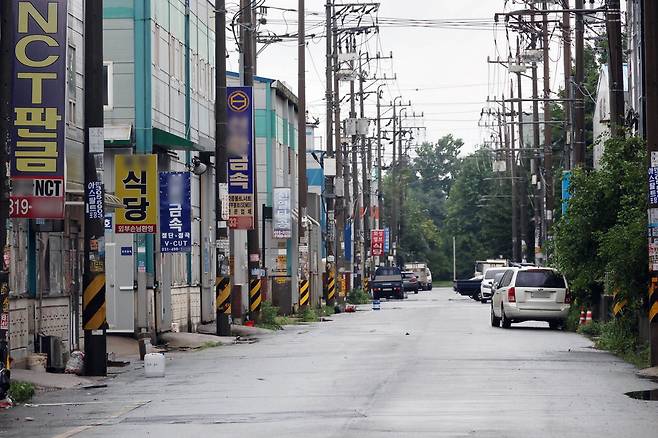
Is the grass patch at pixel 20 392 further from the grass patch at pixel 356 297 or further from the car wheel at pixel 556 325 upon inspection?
the grass patch at pixel 356 297

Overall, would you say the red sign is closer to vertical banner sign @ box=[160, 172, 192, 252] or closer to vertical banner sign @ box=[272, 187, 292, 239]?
vertical banner sign @ box=[272, 187, 292, 239]

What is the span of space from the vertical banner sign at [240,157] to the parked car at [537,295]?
7.48m

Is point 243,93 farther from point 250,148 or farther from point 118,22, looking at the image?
point 118,22

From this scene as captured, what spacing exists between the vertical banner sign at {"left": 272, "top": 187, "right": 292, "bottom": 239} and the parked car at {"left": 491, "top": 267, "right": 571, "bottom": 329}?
1679 centimetres

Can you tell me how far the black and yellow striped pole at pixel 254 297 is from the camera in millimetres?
44250

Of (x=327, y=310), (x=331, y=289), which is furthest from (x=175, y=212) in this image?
(x=331, y=289)

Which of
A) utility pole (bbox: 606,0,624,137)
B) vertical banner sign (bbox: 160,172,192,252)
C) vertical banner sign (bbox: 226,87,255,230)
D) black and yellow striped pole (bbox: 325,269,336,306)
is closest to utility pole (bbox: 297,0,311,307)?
black and yellow striped pole (bbox: 325,269,336,306)

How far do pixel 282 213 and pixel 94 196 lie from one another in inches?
1296

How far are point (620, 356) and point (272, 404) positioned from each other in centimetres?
1169

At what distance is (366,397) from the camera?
724 inches

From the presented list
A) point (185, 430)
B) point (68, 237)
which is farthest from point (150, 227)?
point (185, 430)

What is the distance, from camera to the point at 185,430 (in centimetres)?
1517

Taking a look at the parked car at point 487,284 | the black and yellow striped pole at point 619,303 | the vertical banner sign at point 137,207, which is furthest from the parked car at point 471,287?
the vertical banner sign at point 137,207

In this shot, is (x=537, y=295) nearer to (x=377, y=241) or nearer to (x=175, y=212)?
(x=175, y=212)
